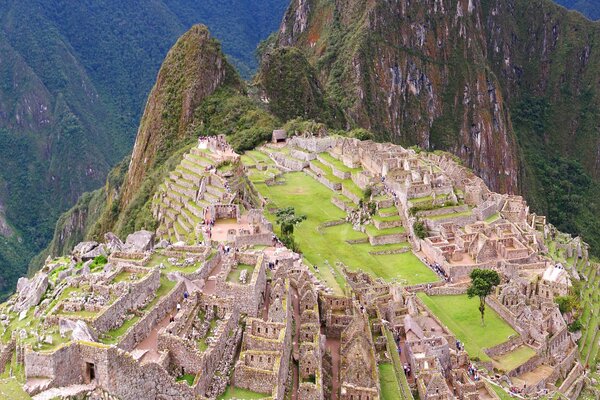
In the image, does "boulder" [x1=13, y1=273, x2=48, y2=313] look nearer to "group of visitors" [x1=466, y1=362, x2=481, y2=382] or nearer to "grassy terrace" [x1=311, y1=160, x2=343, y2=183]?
"group of visitors" [x1=466, y1=362, x2=481, y2=382]

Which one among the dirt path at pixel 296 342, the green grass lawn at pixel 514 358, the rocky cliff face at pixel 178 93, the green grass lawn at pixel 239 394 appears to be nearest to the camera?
the green grass lawn at pixel 239 394

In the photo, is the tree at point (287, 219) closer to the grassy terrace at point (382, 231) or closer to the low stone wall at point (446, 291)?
the grassy terrace at point (382, 231)

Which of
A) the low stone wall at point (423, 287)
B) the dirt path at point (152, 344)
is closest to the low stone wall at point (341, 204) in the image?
the low stone wall at point (423, 287)

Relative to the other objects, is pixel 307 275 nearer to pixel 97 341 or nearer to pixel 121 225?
pixel 97 341

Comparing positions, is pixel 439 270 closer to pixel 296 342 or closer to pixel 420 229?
pixel 420 229

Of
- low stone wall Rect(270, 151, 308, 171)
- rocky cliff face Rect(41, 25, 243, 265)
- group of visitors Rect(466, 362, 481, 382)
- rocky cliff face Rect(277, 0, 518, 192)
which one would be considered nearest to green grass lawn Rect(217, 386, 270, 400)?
group of visitors Rect(466, 362, 481, 382)

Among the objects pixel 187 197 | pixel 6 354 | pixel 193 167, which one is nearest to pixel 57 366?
pixel 6 354
